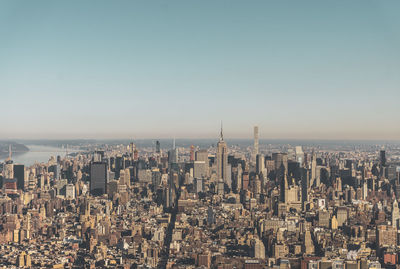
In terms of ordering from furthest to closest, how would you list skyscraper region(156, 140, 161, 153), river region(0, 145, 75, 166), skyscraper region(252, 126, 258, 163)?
1. river region(0, 145, 75, 166)
2. skyscraper region(156, 140, 161, 153)
3. skyscraper region(252, 126, 258, 163)

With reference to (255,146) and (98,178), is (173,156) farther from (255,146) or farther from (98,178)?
(255,146)

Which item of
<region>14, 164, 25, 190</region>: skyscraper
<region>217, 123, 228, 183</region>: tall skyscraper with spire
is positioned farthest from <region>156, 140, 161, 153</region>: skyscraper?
<region>14, 164, 25, 190</region>: skyscraper

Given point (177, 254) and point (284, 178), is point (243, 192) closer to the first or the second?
point (284, 178)

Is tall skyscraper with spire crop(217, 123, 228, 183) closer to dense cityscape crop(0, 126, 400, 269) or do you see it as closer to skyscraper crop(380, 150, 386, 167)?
dense cityscape crop(0, 126, 400, 269)

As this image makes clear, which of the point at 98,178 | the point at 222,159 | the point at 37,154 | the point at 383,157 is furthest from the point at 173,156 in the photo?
the point at 383,157

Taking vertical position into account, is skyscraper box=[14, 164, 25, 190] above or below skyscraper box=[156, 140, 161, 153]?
below
